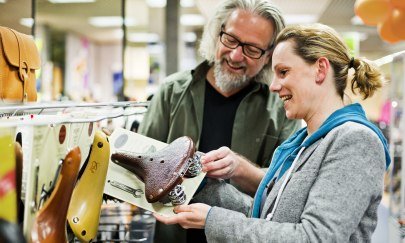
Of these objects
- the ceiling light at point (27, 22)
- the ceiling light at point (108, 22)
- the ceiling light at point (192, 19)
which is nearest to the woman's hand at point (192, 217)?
the ceiling light at point (27, 22)

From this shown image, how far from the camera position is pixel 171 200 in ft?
4.53

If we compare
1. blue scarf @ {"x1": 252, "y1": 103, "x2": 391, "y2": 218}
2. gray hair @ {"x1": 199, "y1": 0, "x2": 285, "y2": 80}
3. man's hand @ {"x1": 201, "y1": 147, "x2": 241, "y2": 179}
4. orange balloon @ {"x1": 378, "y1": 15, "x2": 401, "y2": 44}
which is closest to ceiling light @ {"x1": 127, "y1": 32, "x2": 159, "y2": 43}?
orange balloon @ {"x1": 378, "y1": 15, "x2": 401, "y2": 44}

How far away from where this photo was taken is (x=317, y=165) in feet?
4.01

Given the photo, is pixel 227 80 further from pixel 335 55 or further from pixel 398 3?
pixel 398 3

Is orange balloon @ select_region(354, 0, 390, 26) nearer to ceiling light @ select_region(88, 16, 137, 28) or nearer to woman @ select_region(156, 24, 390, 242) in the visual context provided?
woman @ select_region(156, 24, 390, 242)

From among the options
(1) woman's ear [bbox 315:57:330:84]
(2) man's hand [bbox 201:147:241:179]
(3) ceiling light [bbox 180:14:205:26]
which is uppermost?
(1) woman's ear [bbox 315:57:330:84]

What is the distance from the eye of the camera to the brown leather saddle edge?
1.02 metres

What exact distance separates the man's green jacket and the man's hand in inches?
14.1

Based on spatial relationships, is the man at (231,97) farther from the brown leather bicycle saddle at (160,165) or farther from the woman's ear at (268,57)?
the brown leather bicycle saddle at (160,165)

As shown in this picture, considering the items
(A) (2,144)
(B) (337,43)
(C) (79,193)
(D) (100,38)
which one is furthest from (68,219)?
(D) (100,38)

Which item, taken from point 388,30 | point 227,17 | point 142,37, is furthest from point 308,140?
point 142,37

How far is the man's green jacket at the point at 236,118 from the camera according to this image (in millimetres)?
1936

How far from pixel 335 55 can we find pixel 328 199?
0.42m

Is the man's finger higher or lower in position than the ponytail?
lower
